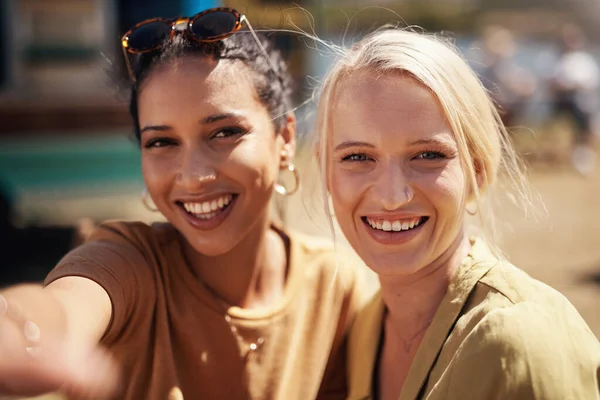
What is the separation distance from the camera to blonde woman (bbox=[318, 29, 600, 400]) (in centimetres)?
157

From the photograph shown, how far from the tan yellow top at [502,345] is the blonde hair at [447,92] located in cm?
26

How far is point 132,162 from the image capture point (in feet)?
25.1

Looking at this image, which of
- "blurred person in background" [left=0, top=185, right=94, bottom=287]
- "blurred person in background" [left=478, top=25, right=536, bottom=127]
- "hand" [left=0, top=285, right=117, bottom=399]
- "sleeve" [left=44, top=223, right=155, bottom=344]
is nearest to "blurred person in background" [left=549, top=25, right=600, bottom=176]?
"blurred person in background" [left=478, top=25, right=536, bottom=127]

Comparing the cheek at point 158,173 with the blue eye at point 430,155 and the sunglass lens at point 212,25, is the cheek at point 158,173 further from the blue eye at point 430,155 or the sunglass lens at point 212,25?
the blue eye at point 430,155

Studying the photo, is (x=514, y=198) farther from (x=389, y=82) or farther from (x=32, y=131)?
(x=32, y=131)

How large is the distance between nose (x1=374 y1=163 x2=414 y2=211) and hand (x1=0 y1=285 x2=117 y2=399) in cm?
82

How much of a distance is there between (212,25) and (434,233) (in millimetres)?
941

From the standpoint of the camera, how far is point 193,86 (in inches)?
80.7

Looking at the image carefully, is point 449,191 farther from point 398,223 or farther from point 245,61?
point 245,61

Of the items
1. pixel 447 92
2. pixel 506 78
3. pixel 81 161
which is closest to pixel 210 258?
pixel 447 92

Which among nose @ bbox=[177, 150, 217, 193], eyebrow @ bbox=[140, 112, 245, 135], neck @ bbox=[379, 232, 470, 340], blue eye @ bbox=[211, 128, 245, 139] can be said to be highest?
eyebrow @ bbox=[140, 112, 245, 135]

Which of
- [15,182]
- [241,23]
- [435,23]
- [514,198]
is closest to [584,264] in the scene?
[514,198]

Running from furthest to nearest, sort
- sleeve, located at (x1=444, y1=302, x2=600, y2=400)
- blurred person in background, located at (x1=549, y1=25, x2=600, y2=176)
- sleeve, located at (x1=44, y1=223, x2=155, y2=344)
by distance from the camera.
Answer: blurred person in background, located at (x1=549, y1=25, x2=600, y2=176), sleeve, located at (x1=44, y1=223, x2=155, y2=344), sleeve, located at (x1=444, y1=302, x2=600, y2=400)

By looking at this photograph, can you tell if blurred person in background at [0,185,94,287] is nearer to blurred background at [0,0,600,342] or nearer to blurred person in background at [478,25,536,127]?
blurred background at [0,0,600,342]
